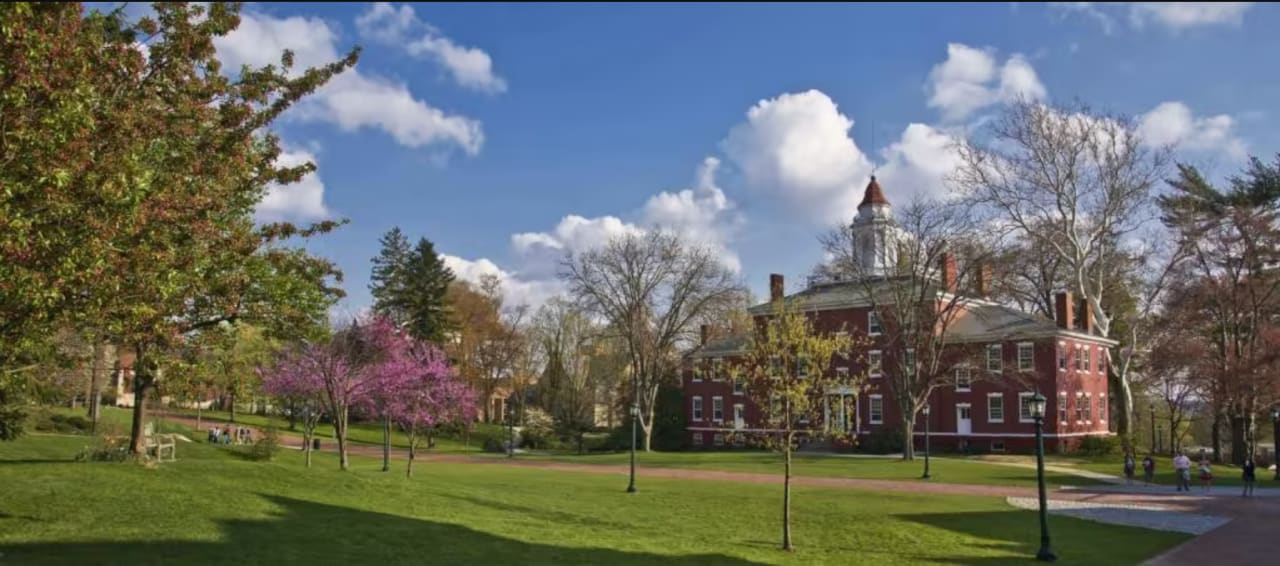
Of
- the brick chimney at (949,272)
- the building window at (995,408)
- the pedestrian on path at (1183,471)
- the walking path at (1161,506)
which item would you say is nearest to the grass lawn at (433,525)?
the walking path at (1161,506)

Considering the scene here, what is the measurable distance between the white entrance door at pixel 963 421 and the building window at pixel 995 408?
1.29 meters

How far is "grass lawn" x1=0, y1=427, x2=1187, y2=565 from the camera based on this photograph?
13180mm

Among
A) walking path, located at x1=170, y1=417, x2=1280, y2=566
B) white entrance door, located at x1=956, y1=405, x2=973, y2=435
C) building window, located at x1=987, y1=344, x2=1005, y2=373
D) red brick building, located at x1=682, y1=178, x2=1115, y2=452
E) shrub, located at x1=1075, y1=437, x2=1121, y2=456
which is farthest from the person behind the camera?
building window, located at x1=987, y1=344, x2=1005, y2=373

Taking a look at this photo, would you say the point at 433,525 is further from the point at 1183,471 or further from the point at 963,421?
the point at 963,421

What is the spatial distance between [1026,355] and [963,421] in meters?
5.84

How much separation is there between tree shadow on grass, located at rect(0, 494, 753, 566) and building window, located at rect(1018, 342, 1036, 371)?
47898 millimetres

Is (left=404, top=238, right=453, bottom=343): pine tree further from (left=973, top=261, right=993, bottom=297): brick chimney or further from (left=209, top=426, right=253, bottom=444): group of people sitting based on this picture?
(left=973, top=261, right=993, bottom=297): brick chimney

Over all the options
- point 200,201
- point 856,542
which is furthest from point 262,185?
point 856,542

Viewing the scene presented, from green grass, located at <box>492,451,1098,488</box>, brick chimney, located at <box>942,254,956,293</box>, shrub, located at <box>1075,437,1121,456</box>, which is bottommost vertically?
green grass, located at <box>492,451,1098,488</box>

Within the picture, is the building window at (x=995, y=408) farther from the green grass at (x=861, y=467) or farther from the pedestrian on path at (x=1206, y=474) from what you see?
the pedestrian on path at (x=1206, y=474)

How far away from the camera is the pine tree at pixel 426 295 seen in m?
74.0

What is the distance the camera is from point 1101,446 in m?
51.9

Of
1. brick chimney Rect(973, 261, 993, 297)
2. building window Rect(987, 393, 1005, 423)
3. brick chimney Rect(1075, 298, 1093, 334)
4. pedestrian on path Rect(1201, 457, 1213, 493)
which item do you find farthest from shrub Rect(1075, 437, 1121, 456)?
pedestrian on path Rect(1201, 457, 1213, 493)

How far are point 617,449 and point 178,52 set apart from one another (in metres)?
59.0
